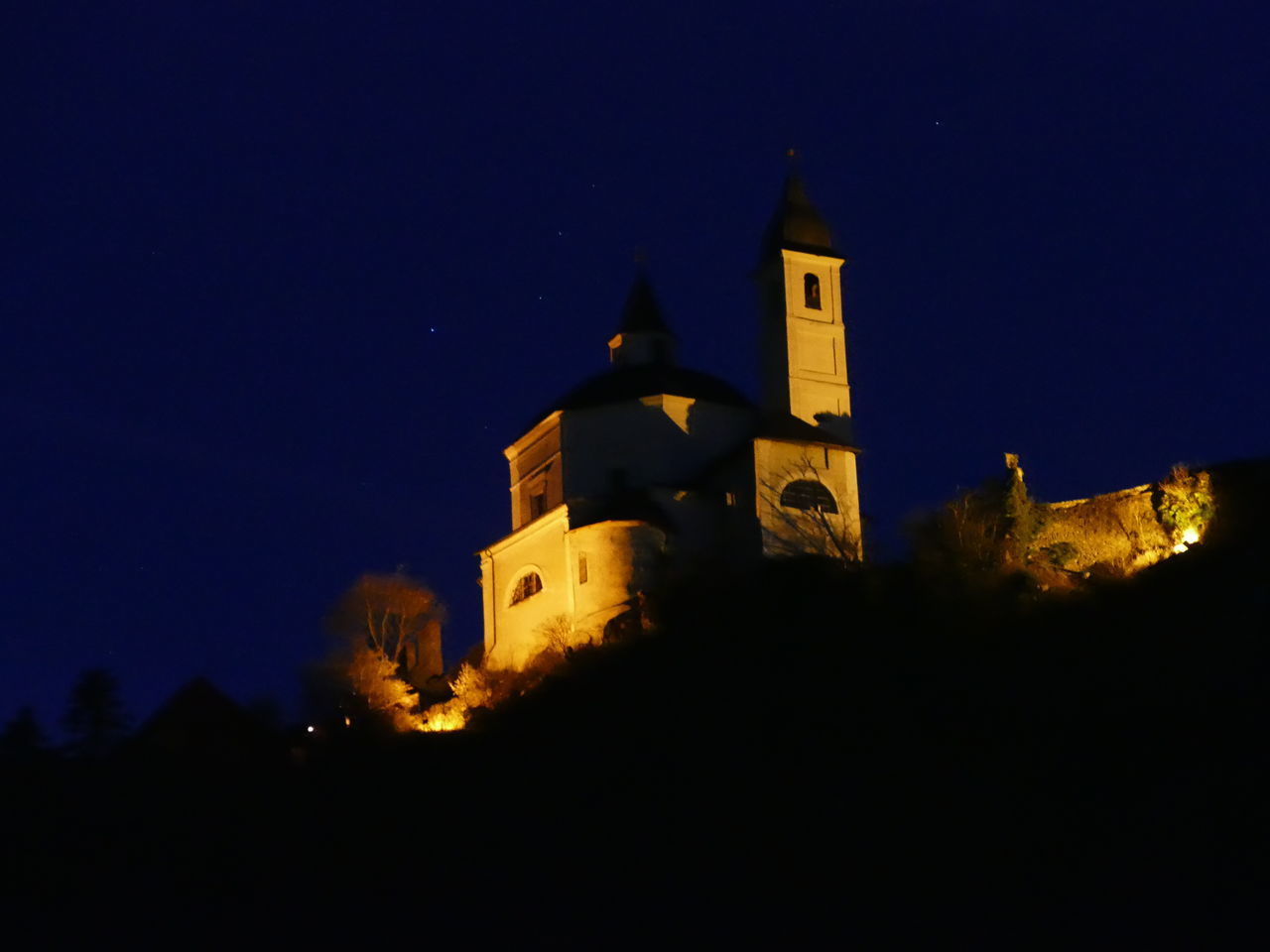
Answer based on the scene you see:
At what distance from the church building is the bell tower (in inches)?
1.7

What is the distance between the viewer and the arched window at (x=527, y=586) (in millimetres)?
63219

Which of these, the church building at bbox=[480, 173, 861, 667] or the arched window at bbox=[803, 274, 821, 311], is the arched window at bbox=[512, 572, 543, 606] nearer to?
the church building at bbox=[480, 173, 861, 667]

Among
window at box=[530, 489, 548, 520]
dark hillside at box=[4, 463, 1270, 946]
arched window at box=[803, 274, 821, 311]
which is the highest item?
arched window at box=[803, 274, 821, 311]

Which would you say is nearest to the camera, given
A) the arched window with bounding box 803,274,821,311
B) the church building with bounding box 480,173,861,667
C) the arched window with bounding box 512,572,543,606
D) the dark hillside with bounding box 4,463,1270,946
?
the dark hillside with bounding box 4,463,1270,946

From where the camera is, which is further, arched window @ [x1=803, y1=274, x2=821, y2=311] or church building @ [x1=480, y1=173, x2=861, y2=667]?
arched window @ [x1=803, y1=274, x2=821, y2=311]

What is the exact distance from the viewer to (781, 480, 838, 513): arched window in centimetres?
6141

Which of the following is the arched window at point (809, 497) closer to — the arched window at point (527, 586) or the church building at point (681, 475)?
the church building at point (681, 475)

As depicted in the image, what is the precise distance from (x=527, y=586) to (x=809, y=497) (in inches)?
353

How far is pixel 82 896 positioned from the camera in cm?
4566

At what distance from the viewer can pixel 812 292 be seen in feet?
218

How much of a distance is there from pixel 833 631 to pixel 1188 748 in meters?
12.7

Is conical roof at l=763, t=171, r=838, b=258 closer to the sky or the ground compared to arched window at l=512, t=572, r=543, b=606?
closer to the sky

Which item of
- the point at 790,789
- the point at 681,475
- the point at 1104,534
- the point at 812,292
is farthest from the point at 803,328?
the point at 790,789

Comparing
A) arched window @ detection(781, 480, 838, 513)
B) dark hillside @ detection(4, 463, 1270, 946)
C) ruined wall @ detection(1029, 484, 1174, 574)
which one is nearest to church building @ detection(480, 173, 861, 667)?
arched window @ detection(781, 480, 838, 513)
